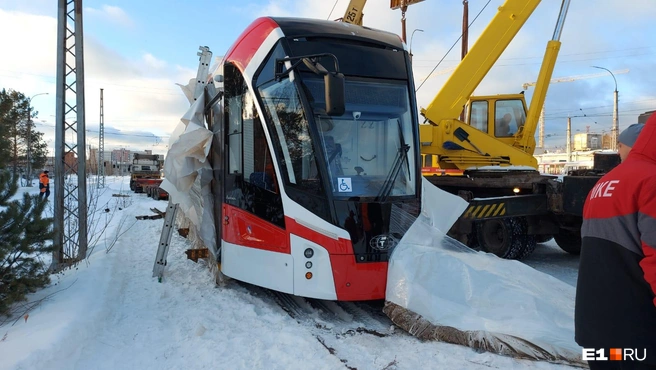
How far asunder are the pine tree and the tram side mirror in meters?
3.27

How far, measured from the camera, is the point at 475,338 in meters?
3.74

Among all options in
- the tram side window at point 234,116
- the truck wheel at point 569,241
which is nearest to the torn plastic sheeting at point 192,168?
the tram side window at point 234,116

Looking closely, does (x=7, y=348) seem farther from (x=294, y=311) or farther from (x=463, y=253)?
(x=463, y=253)

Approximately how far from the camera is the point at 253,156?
16.4 feet

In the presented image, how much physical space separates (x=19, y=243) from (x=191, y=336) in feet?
6.51

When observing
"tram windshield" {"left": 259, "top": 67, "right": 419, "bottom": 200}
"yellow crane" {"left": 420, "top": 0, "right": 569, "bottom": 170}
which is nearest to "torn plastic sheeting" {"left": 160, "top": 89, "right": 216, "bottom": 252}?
"tram windshield" {"left": 259, "top": 67, "right": 419, "bottom": 200}

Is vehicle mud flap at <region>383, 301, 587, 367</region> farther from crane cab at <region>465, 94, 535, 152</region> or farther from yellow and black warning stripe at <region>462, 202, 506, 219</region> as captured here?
crane cab at <region>465, 94, 535, 152</region>

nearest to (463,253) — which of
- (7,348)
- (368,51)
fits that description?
(368,51)

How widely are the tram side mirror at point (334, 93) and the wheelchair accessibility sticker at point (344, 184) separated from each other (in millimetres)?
766

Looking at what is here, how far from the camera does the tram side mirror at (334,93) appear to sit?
4031 mm

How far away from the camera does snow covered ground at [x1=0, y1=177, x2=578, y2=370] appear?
11.4 feet

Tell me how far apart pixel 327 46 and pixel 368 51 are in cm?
49

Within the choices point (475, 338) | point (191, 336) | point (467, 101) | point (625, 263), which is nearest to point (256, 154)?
point (191, 336)

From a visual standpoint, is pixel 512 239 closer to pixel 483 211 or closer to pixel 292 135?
pixel 483 211
